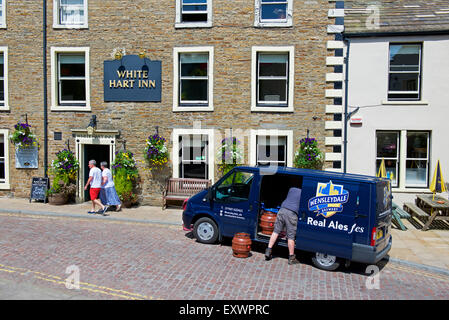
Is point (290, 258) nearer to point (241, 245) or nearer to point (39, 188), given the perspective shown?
point (241, 245)

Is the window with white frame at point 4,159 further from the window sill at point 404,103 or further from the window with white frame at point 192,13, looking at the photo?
the window sill at point 404,103

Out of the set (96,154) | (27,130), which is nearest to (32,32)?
(27,130)

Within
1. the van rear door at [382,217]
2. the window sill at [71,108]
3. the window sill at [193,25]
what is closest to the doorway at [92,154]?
the window sill at [71,108]

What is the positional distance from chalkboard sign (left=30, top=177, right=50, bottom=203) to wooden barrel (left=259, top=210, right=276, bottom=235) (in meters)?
9.01

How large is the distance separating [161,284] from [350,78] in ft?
33.1

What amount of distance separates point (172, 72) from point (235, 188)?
6.39 meters

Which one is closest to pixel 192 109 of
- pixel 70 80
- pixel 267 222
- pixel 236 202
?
pixel 70 80

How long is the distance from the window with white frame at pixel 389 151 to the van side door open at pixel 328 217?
22.2 feet

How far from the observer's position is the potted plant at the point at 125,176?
1311 cm

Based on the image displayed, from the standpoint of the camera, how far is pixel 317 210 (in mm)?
7613

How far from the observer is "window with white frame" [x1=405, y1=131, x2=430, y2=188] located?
43.3ft

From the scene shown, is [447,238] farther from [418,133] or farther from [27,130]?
[27,130]

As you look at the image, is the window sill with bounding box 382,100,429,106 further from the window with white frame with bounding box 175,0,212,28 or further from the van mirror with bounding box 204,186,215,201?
the van mirror with bounding box 204,186,215,201

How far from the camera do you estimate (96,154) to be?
14.6 m
